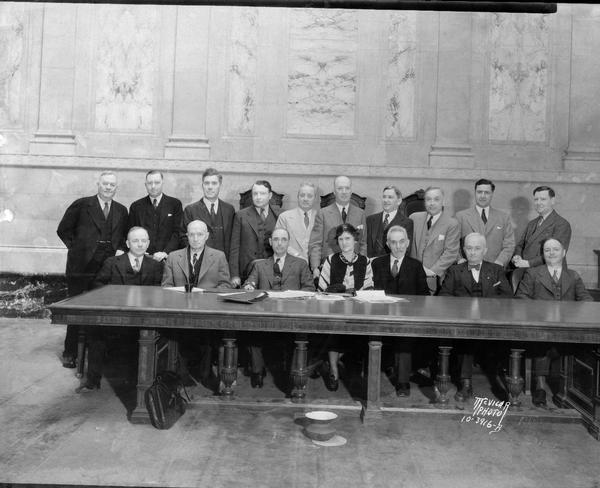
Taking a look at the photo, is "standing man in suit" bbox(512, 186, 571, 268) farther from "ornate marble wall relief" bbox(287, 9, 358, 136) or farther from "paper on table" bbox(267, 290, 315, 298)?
"ornate marble wall relief" bbox(287, 9, 358, 136)

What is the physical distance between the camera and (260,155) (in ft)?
23.0

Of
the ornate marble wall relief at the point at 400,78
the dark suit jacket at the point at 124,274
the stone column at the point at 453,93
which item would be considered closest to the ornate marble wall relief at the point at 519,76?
the stone column at the point at 453,93

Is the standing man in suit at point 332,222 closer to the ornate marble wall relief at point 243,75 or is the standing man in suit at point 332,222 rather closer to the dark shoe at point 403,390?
the dark shoe at point 403,390

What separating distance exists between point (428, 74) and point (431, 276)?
2829mm

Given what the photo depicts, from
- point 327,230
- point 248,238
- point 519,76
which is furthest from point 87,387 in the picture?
point 519,76

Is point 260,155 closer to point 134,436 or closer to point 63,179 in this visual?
point 63,179

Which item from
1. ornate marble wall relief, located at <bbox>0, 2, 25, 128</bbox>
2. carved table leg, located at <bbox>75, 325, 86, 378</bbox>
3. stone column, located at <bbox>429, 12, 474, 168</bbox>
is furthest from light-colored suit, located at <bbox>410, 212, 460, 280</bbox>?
ornate marble wall relief, located at <bbox>0, 2, 25, 128</bbox>

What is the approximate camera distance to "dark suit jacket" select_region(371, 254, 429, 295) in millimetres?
4590

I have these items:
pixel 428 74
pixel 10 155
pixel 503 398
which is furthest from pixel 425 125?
pixel 10 155

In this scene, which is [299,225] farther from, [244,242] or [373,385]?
[373,385]

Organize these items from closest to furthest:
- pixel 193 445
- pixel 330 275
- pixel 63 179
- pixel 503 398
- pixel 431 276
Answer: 1. pixel 193 445
2. pixel 503 398
3. pixel 330 275
4. pixel 431 276
5. pixel 63 179

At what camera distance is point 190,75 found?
7074mm

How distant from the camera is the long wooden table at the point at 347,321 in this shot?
347 centimetres

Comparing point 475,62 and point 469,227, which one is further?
point 475,62
